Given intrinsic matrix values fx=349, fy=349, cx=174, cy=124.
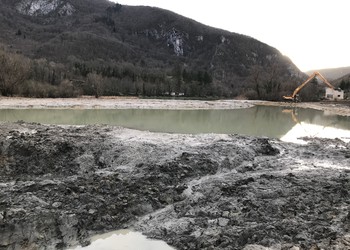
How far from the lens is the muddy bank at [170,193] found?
788 cm

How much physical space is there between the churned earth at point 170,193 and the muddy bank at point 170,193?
0.03 meters

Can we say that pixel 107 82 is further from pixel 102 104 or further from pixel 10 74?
pixel 102 104

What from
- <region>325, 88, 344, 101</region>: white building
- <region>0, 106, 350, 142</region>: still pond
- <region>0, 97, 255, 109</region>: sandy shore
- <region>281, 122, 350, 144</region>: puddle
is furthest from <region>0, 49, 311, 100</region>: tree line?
<region>281, 122, 350, 144</region>: puddle

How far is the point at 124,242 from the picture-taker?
8.08 m

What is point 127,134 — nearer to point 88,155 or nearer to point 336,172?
point 88,155

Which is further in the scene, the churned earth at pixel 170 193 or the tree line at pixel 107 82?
the tree line at pixel 107 82

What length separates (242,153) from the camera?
587 inches

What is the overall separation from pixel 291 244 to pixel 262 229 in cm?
81

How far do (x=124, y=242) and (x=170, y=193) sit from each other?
2721 millimetres

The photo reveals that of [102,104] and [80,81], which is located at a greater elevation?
[80,81]

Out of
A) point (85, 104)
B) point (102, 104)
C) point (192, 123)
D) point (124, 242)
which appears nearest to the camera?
point (124, 242)

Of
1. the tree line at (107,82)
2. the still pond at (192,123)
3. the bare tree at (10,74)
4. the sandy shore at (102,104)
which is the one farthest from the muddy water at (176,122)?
the tree line at (107,82)

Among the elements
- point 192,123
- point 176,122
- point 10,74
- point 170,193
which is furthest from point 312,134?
point 10,74

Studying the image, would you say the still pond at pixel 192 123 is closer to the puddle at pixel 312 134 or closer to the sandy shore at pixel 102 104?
the puddle at pixel 312 134
